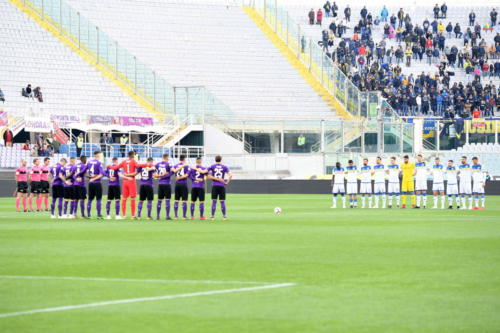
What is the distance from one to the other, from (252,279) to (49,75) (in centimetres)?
4346

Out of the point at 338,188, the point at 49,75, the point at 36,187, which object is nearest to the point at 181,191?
the point at 36,187

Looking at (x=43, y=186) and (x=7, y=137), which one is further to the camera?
(x=7, y=137)

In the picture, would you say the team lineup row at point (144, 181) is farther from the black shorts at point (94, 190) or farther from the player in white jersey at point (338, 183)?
the player in white jersey at point (338, 183)

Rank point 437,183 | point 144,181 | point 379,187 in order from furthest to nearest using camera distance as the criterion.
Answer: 1. point 379,187
2. point 437,183
3. point 144,181

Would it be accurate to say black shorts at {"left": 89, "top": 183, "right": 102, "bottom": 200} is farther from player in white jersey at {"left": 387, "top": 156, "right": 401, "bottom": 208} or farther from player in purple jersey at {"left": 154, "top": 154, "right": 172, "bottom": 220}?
player in white jersey at {"left": 387, "top": 156, "right": 401, "bottom": 208}

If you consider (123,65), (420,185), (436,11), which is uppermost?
(436,11)

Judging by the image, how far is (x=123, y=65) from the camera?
5491 cm

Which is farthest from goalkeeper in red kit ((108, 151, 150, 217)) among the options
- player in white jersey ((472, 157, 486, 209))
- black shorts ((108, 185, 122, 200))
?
player in white jersey ((472, 157, 486, 209))

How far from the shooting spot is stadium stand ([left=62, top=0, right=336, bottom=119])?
5869 cm

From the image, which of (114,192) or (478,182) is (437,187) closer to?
(478,182)

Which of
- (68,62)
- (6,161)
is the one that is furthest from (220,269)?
(68,62)

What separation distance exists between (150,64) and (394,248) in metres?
43.9

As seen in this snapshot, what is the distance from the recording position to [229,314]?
945 centimetres

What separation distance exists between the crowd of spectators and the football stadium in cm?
18
